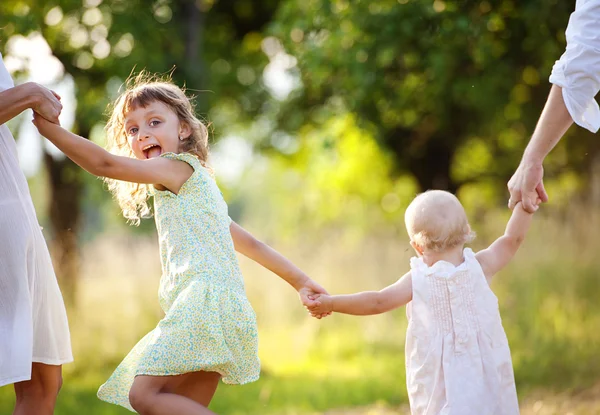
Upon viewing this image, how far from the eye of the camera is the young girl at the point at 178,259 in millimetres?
2975

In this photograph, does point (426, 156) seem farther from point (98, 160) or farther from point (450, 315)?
point (98, 160)

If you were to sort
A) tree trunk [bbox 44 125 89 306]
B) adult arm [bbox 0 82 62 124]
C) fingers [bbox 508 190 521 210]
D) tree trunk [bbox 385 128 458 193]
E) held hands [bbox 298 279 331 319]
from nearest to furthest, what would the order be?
1. adult arm [bbox 0 82 62 124]
2. fingers [bbox 508 190 521 210]
3. held hands [bbox 298 279 331 319]
4. tree trunk [bbox 44 125 89 306]
5. tree trunk [bbox 385 128 458 193]

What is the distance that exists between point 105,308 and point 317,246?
10.2 ft

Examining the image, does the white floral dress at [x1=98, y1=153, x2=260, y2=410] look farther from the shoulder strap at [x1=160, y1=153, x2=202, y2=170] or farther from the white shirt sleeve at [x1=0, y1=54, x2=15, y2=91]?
the white shirt sleeve at [x1=0, y1=54, x2=15, y2=91]

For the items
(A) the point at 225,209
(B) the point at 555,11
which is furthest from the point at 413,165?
(A) the point at 225,209

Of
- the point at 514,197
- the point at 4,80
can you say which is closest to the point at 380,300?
the point at 514,197

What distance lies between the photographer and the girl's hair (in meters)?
3.41

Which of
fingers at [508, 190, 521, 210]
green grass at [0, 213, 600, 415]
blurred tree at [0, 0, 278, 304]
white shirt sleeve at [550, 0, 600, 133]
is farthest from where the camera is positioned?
blurred tree at [0, 0, 278, 304]

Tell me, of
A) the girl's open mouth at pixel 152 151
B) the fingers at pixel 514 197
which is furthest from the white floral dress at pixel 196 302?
the fingers at pixel 514 197

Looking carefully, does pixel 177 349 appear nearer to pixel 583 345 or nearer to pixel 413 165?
pixel 583 345

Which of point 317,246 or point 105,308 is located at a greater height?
point 317,246

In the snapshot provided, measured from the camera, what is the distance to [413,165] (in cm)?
1145

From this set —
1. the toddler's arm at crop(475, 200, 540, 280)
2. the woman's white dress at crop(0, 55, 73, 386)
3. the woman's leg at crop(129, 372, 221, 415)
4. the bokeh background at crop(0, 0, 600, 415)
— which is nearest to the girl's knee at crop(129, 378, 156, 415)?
the woman's leg at crop(129, 372, 221, 415)

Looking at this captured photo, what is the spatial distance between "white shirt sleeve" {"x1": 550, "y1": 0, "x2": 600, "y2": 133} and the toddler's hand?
1248 mm
